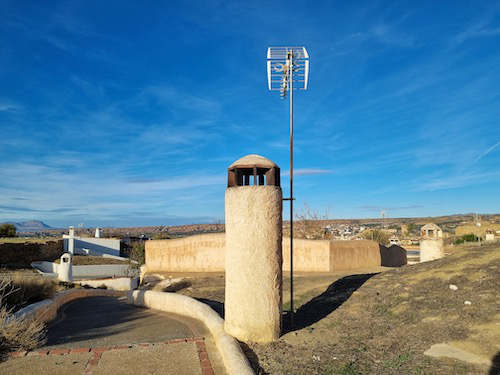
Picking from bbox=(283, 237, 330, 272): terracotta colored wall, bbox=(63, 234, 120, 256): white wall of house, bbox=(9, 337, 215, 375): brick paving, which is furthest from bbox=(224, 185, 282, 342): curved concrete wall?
bbox=(63, 234, 120, 256): white wall of house

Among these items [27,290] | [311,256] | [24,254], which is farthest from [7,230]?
[311,256]

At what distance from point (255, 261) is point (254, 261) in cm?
2

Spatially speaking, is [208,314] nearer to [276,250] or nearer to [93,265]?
[276,250]

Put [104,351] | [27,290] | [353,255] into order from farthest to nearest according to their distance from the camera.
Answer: [353,255], [27,290], [104,351]

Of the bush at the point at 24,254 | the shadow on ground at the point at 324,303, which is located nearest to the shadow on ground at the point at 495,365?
the shadow on ground at the point at 324,303

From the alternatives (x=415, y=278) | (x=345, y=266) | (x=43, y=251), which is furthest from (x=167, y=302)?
(x=43, y=251)

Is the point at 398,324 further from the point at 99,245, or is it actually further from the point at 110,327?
the point at 99,245

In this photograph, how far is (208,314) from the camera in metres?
9.33

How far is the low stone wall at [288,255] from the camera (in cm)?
1889

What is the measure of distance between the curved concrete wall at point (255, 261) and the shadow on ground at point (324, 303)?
0.92 meters

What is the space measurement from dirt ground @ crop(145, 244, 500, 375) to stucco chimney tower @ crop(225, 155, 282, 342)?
44 cm

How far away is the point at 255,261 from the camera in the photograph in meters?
7.37

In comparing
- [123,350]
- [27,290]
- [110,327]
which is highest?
[27,290]

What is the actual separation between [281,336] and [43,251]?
4540 centimetres
